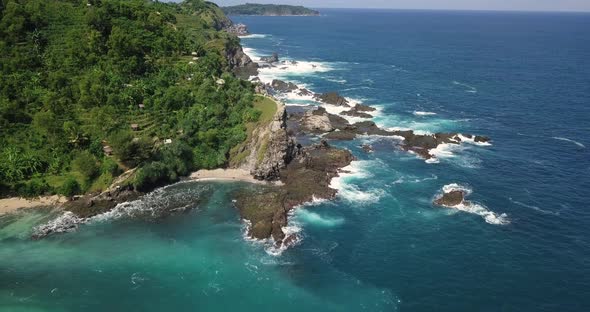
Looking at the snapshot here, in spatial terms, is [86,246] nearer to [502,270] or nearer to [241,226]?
→ [241,226]

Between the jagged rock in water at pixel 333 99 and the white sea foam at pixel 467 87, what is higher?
the jagged rock in water at pixel 333 99

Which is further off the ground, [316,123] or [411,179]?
[316,123]

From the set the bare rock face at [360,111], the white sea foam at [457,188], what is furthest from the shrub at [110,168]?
the bare rock face at [360,111]

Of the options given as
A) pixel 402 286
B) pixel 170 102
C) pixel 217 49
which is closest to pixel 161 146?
pixel 170 102

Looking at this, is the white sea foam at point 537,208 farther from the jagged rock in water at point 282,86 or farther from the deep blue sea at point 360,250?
the jagged rock in water at point 282,86

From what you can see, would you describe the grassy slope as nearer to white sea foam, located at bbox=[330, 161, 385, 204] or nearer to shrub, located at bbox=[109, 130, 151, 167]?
white sea foam, located at bbox=[330, 161, 385, 204]

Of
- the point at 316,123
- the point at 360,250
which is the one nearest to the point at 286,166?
the point at 316,123

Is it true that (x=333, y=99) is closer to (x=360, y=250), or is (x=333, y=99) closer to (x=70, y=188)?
(x=360, y=250)
